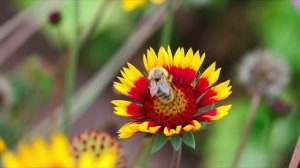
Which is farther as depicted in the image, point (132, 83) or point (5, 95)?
point (5, 95)

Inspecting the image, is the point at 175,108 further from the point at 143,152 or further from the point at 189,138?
the point at 143,152

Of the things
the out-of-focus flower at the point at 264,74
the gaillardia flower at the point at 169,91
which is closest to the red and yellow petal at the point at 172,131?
the gaillardia flower at the point at 169,91

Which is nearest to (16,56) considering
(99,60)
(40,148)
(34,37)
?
(34,37)

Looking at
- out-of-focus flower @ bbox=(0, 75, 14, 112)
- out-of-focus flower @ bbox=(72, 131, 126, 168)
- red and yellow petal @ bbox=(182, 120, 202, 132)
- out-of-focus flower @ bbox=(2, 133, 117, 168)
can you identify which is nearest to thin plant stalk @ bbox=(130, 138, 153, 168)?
out-of-focus flower @ bbox=(72, 131, 126, 168)

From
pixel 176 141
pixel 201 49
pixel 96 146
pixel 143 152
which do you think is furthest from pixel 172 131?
pixel 201 49

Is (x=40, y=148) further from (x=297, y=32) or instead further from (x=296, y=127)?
(x=297, y=32)

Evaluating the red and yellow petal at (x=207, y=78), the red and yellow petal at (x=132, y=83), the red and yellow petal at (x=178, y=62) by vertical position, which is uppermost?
the red and yellow petal at (x=178, y=62)

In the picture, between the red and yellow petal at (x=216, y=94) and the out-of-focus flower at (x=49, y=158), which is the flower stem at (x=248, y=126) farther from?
the out-of-focus flower at (x=49, y=158)
